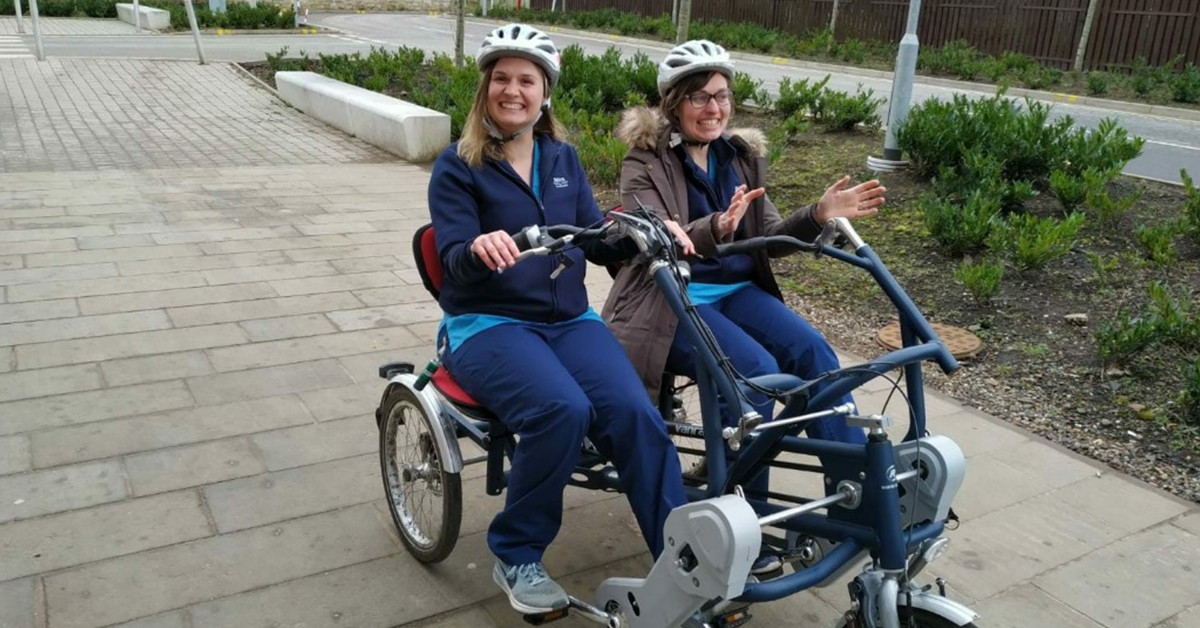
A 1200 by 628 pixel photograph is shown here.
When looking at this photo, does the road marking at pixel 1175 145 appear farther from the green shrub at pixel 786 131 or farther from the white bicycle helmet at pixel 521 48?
the white bicycle helmet at pixel 521 48

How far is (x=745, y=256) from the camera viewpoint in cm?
356

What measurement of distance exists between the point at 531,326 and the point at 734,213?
70 cm

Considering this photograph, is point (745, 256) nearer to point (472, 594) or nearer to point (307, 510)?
point (472, 594)

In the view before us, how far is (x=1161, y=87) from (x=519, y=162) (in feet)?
58.9

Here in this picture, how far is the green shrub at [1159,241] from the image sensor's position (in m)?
5.85

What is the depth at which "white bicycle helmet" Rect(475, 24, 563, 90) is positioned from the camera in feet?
10.2

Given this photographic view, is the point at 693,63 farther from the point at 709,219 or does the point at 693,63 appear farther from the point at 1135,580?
the point at 1135,580

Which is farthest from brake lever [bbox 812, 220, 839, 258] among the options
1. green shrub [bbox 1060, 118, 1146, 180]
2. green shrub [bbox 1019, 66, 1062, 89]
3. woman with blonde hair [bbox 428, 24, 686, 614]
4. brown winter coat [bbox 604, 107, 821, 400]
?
green shrub [bbox 1019, 66, 1062, 89]

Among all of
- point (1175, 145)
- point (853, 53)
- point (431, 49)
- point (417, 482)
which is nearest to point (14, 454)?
point (417, 482)

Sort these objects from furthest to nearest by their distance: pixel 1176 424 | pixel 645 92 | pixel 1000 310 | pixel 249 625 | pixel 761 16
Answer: pixel 761 16 < pixel 645 92 < pixel 1000 310 < pixel 1176 424 < pixel 249 625

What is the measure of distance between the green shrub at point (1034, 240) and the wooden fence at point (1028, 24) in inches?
649

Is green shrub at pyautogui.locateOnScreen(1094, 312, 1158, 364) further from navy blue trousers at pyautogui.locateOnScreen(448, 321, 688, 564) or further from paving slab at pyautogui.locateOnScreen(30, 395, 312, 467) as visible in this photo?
paving slab at pyautogui.locateOnScreen(30, 395, 312, 467)

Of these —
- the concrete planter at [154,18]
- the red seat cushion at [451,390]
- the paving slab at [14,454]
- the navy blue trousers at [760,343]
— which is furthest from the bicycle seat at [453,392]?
the concrete planter at [154,18]

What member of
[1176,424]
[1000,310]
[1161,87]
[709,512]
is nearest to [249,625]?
[709,512]
